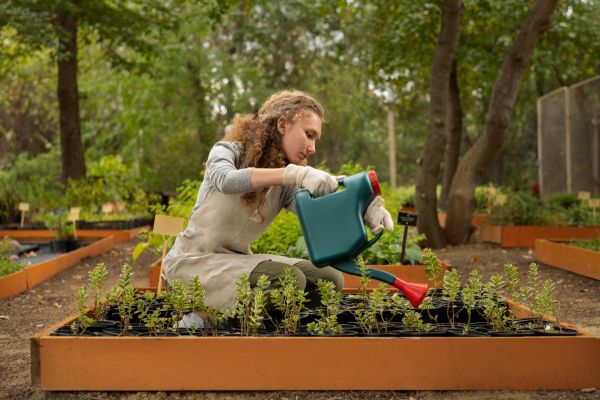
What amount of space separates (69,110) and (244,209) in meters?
10.7

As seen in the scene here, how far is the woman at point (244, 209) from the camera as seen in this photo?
3424 millimetres

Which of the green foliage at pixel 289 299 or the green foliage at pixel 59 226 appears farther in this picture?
the green foliage at pixel 59 226

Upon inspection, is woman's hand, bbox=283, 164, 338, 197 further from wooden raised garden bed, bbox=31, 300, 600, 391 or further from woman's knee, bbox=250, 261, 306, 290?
wooden raised garden bed, bbox=31, 300, 600, 391

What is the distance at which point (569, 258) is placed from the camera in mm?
7383

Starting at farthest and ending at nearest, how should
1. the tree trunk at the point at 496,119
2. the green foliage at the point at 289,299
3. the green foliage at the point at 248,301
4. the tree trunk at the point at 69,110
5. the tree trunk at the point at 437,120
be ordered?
the tree trunk at the point at 69,110, the tree trunk at the point at 437,120, the tree trunk at the point at 496,119, the green foliage at the point at 289,299, the green foliage at the point at 248,301

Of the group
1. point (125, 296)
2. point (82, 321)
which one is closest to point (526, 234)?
point (125, 296)

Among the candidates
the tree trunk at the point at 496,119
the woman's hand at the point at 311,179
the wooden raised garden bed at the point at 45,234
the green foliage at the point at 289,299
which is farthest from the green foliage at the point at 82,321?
the wooden raised garden bed at the point at 45,234

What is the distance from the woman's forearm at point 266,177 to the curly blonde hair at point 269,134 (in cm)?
26

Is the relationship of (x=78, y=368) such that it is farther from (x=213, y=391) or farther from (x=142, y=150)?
(x=142, y=150)

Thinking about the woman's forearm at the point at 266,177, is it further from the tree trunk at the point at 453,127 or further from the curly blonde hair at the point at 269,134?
the tree trunk at the point at 453,127

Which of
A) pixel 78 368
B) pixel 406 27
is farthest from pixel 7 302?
pixel 406 27

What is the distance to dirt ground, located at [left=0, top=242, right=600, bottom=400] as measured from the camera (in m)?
3.05

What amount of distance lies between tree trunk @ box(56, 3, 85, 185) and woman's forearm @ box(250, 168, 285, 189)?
35.8 ft

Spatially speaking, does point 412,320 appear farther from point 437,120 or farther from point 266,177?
point 437,120
